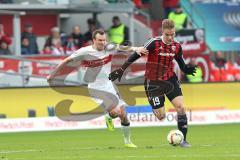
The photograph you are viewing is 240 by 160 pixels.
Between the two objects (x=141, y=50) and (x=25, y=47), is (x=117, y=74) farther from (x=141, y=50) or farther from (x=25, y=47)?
(x=25, y=47)

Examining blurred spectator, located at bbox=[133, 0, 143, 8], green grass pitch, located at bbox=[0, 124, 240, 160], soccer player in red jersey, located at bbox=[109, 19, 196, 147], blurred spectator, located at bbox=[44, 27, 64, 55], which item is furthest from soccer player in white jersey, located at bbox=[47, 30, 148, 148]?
blurred spectator, located at bbox=[133, 0, 143, 8]

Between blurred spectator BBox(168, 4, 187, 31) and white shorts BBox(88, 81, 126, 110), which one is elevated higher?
white shorts BBox(88, 81, 126, 110)

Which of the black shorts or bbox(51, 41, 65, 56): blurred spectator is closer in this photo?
the black shorts

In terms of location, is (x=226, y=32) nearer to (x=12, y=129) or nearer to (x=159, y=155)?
(x=12, y=129)

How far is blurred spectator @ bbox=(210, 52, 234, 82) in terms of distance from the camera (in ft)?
96.7

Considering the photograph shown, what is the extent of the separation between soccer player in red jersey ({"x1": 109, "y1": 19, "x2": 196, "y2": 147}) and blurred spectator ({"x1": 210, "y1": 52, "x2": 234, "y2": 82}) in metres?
12.8

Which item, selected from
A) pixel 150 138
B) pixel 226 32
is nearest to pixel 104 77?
pixel 150 138

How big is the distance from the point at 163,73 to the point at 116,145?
1880 millimetres

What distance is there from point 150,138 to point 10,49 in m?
9.70

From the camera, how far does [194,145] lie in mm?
16469

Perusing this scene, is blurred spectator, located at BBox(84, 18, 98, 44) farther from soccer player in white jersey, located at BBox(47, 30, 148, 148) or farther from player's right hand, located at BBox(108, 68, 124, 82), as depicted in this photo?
Result: player's right hand, located at BBox(108, 68, 124, 82)

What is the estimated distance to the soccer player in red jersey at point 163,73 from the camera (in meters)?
16.2

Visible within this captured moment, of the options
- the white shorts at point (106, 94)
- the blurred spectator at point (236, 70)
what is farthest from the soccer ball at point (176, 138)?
the blurred spectator at point (236, 70)

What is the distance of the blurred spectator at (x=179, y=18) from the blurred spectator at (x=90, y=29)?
2909mm
